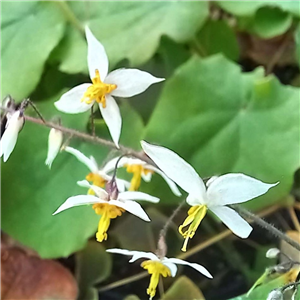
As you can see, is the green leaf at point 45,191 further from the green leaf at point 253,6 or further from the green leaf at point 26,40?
the green leaf at point 253,6

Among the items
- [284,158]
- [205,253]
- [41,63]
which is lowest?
[205,253]

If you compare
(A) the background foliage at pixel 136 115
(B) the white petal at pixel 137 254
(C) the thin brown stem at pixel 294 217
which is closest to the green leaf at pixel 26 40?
(A) the background foliage at pixel 136 115

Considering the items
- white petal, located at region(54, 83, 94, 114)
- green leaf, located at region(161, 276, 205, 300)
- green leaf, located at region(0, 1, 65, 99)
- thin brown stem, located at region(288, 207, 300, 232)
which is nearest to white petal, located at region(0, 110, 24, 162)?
white petal, located at region(54, 83, 94, 114)

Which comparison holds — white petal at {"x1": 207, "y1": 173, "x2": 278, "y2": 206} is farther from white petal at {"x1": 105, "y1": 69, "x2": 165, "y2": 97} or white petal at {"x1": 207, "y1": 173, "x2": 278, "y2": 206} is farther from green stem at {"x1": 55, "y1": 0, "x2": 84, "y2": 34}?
green stem at {"x1": 55, "y1": 0, "x2": 84, "y2": 34}

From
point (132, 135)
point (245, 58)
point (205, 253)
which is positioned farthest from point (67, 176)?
point (245, 58)

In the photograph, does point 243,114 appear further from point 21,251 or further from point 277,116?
point 21,251
